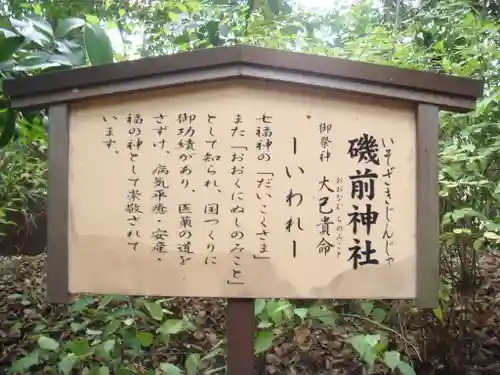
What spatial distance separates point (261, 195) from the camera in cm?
205

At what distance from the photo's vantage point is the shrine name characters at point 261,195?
2.05m

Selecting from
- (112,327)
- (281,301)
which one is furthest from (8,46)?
(281,301)

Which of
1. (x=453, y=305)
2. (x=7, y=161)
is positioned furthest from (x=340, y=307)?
(x=7, y=161)

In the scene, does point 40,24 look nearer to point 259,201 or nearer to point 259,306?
point 259,201

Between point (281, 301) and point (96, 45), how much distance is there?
1570 millimetres

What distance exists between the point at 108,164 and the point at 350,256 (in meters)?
0.98

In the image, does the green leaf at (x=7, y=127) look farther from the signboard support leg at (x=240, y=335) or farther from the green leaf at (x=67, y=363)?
the signboard support leg at (x=240, y=335)

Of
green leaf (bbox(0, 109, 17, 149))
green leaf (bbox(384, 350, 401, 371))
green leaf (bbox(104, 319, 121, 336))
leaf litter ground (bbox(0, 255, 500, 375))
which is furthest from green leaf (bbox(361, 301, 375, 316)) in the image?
green leaf (bbox(0, 109, 17, 149))

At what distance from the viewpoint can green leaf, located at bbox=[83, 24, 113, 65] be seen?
2482 mm

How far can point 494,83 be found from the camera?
10.2 ft

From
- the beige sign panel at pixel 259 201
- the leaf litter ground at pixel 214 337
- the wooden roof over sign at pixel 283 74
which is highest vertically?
the wooden roof over sign at pixel 283 74

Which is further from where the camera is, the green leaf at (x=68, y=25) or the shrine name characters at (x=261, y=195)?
the green leaf at (x=68, y=25)

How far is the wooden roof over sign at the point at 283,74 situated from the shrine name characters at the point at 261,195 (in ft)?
0.52

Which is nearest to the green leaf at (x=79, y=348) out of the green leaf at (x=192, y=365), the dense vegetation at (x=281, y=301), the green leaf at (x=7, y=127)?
the dense vegetation at (x=281, y=301)
